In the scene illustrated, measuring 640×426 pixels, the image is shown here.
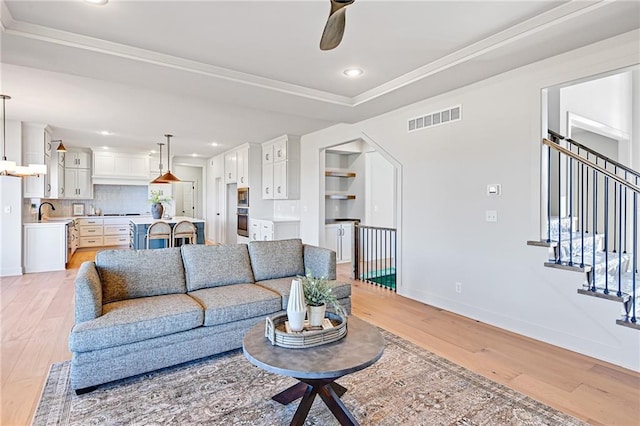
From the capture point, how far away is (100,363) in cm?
227

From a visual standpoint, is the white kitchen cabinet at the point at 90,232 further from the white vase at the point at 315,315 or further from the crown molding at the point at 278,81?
the white vase at the point at 315,315

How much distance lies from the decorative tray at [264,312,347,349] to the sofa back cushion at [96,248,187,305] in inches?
56.2

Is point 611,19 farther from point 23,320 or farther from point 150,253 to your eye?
point 23,320

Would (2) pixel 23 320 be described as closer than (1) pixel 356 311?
Yes

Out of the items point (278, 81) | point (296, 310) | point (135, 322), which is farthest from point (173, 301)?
point (278, 81)

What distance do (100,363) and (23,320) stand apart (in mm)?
2172

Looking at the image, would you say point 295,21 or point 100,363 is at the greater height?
point 295,21

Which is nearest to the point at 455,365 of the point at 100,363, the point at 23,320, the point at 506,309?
the point at 506,309

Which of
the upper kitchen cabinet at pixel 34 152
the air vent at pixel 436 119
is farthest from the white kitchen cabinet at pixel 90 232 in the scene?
the air vent at pixel 436 119

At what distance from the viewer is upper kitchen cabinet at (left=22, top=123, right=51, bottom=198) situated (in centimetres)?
596

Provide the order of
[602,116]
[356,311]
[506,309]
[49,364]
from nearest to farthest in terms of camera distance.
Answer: [49,364] → [506,309] → [356,311] → [602,116]

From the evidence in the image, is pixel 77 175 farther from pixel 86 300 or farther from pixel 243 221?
pixel 86 300

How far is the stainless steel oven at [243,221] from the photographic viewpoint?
25.8 feet

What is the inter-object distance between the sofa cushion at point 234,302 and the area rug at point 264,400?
1.23ft
